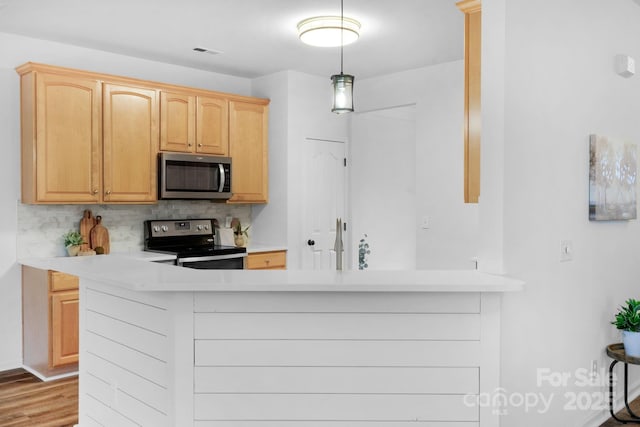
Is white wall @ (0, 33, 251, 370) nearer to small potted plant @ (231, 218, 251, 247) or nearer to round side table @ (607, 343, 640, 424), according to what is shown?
small potted plant @ (231, 218, 251, 247)

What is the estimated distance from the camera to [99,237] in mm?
4547

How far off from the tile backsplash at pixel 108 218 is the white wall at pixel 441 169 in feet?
6.35

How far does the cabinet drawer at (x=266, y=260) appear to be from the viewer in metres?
5.14

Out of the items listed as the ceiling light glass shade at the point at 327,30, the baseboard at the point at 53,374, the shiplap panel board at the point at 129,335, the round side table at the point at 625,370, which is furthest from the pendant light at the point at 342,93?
the baseboard at the point at 53,374

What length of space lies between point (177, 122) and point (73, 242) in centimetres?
135

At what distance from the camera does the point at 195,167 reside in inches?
195

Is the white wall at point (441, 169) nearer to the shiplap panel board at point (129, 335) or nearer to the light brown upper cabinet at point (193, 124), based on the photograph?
the light brown upper cabinet at point (193, 124)

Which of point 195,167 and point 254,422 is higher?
point 195,167

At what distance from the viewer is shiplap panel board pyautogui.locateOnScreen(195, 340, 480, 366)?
2182 mm

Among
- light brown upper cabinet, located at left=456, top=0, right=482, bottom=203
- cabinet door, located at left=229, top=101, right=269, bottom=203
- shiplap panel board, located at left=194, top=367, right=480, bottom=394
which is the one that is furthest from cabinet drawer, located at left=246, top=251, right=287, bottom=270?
shiplap panel board, located at left=194, top=367, right=480, bottom=394

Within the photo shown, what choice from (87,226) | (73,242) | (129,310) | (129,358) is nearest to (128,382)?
(129,358)

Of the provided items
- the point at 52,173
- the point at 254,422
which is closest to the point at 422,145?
the point at 52,173

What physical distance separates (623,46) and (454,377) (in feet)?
8.09

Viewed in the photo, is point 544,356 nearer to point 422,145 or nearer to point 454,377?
point 454,377
